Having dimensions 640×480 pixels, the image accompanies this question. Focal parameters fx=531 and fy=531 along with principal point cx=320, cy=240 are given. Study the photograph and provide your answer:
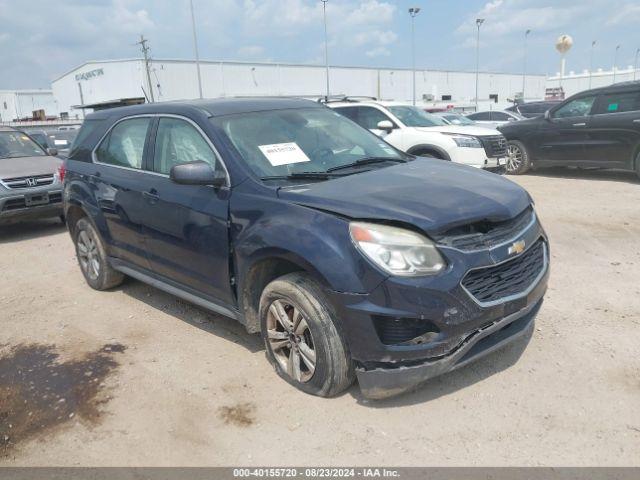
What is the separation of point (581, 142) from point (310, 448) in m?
9.75

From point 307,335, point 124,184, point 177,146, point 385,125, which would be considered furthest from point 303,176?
point 385,125

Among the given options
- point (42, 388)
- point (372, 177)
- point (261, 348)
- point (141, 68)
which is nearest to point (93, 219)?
point (42, 388)

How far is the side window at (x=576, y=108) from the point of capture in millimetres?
10500

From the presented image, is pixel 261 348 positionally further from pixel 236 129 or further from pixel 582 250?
pixel 582 250

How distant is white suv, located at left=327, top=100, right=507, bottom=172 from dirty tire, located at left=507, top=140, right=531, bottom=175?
1.17m

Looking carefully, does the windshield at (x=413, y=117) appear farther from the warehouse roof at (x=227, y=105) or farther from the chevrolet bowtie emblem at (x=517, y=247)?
the chevrolet bowtie emblem at (x=517, y=247)

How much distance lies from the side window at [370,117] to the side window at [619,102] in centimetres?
416

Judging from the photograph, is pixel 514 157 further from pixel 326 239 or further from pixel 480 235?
pixel 326 239

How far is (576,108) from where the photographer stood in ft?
35.1

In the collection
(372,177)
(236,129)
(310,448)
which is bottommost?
(310,448)

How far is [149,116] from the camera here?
4.47m

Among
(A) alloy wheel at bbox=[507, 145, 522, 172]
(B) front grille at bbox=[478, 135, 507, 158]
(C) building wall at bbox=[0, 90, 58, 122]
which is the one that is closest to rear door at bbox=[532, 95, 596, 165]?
(A) alloy wheel at bbox=[507, 145, 522, 172]

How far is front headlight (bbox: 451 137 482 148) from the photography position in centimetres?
979

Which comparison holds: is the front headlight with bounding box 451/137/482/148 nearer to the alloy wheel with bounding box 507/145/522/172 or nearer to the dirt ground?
the alloy wheel with bounding box 507/145/522/172
